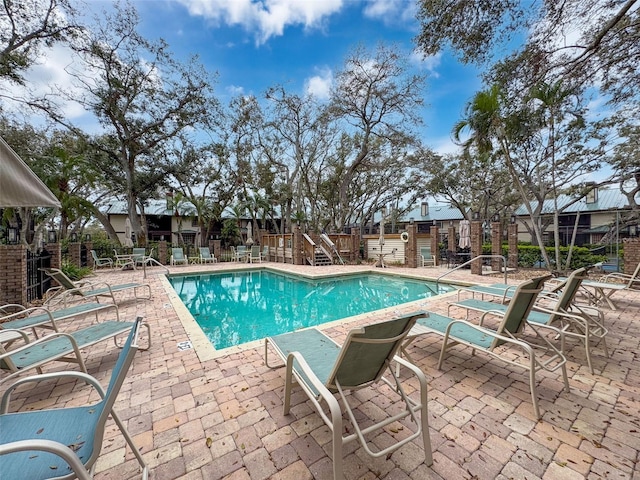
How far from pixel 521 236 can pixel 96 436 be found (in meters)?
31.8

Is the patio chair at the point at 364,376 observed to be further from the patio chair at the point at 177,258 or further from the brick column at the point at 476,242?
the patio chair at the point at 177,258

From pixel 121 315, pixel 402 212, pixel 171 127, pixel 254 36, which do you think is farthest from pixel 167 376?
pixel 402 212

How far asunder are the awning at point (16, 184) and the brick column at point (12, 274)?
4.18 metres

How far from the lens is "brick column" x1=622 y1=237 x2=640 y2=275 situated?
728 centimetres

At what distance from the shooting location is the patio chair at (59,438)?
1062mm

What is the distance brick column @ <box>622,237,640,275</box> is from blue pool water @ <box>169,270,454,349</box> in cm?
490

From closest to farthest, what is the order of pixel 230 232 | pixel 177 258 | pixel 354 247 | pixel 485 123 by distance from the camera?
pixel 485 123 → pixel 177 258 → pixel 354 247 → pixel 230 232

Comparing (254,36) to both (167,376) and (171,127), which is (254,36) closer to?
(171,127)

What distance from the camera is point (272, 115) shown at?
62.9 ft

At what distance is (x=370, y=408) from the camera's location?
231 centimetres

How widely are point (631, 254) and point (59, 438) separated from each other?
474 inches

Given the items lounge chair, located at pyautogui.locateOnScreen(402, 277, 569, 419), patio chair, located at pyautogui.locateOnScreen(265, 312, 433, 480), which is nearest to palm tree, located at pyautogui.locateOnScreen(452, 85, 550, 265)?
lounge chair, located at pyautogui.locateOnScreen(402, 277, 569, 419)

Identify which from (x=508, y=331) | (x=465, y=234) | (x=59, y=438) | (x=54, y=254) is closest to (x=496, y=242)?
(x=465, y=234)

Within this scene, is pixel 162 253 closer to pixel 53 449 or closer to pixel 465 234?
pixel 53 449
